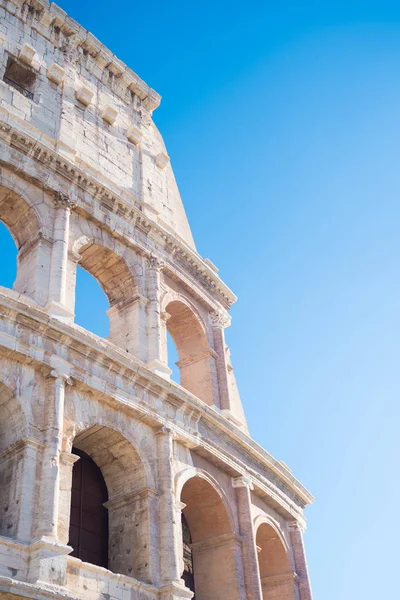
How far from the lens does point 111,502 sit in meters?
14.1

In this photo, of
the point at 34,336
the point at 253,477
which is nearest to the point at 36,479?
the point at 34,336

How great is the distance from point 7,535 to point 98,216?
7875 millimetres

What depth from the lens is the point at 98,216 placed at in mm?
16891

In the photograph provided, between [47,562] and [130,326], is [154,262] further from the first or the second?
[47,562]

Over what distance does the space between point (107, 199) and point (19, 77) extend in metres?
4.07

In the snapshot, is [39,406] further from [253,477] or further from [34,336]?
[253,477]

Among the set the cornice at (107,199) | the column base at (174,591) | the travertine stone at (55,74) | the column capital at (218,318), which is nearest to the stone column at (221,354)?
the column capital at (218,318)

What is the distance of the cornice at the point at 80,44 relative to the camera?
1925 centimetres

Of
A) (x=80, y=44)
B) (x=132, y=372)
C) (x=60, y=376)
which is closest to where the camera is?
(x=60, y=376)

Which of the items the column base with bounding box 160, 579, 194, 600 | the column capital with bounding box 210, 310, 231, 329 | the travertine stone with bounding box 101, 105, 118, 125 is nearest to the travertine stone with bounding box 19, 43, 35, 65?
the travertine stone with bounding box 101, 105, 118, 125

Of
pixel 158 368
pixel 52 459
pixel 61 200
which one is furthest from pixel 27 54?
pixel 52 459

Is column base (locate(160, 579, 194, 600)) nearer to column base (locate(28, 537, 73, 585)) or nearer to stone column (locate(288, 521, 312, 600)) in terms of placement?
column base (locate(28, 537, 73, 585))

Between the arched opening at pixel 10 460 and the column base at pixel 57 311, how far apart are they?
2066mm

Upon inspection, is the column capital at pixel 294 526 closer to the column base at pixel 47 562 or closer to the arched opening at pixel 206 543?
the arched opening at pixel 206 543
